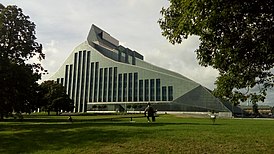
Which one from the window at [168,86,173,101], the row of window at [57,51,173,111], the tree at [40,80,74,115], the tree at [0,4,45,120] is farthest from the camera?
the row of window at [57,51,173,111]

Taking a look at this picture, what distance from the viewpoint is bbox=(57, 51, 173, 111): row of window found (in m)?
126

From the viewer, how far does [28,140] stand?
17438 mm

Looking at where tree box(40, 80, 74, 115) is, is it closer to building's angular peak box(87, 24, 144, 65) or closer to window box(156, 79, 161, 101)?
window box(156, 79, 161, 101)

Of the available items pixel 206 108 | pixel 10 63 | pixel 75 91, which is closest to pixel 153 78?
pixel 206 108

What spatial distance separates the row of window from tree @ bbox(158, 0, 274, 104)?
109 metres

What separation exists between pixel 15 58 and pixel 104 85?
109 metres

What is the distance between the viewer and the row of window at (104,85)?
126 metres

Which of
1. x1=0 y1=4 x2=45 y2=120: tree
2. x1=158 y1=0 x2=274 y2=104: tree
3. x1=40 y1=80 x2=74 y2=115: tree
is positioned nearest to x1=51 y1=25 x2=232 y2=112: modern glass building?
x1=40 y1=80 x2=74 y2=115: tree

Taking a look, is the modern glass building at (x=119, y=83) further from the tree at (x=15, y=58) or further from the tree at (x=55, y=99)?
the tree at (x=15, y=58)

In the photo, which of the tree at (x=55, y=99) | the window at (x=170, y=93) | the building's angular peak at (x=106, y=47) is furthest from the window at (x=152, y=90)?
the tree at (x=55, y=99)

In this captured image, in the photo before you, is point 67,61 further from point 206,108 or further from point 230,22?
point 230,22

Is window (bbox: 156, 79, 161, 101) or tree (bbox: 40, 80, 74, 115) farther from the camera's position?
window (bbox: 156, 79, 161, 101)

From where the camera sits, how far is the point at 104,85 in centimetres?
13862

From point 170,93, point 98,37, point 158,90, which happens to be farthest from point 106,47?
point 170,93
